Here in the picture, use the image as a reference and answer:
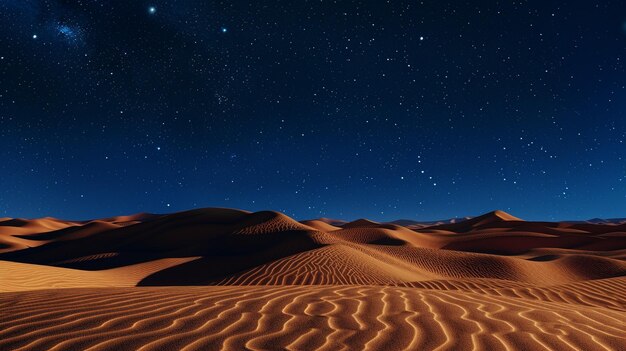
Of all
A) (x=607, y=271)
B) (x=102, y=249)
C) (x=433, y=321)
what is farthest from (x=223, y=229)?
(x=433, y=321)

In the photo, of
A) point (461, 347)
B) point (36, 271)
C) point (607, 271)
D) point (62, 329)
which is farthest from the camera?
point (607, 271)

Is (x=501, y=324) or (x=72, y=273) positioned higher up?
(x=72, y=273)

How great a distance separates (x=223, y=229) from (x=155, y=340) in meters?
29.5

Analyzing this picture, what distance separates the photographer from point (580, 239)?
28.5m

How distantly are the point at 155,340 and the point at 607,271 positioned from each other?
17496 millimetres

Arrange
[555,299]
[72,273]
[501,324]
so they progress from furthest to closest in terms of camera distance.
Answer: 1. [72,273]
2. [555,299]
3. [501,324]

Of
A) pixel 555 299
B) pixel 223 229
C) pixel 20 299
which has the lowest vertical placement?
pixel 555 299

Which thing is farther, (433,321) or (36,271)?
(36,271)

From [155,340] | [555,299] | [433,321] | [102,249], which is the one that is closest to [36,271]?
[155,340]

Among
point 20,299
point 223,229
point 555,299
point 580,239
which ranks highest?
point 223,229

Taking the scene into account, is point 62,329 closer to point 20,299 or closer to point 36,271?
point 20,299

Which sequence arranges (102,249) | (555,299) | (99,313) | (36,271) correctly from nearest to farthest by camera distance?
(99,313) → (555,299) → (36,271) → (102,249)

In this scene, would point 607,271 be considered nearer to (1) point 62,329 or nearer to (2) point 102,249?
(1) point 62,329

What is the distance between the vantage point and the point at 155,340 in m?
2.72
